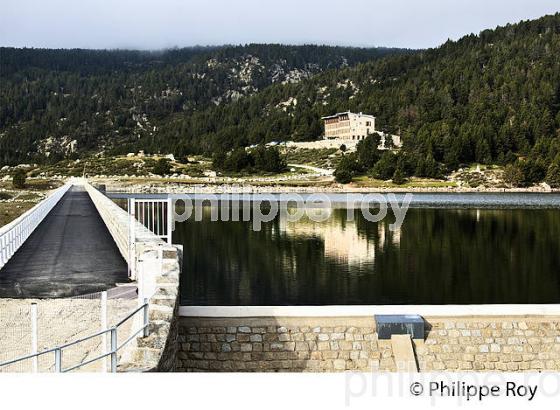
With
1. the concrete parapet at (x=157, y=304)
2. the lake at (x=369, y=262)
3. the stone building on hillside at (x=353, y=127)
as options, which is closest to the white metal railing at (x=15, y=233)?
the concrete parapet at (x=157, y=304)

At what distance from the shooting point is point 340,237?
37656 mm

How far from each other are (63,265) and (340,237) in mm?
21585

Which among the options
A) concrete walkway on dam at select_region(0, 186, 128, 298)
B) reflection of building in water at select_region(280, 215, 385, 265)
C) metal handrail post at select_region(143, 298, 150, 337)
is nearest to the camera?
metal handrail post at select_region(143, 298, 150, 337)

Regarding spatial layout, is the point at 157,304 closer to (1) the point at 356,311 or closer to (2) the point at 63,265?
(1) the point at 356,311

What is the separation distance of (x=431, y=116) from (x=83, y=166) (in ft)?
224

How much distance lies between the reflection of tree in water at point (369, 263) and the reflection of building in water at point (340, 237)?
0.17 feet

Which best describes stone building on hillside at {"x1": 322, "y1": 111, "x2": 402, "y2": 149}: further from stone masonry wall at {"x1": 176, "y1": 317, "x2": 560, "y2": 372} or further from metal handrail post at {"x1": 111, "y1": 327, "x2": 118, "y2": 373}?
metal handrail post at {"x1": 111, "y1": 327, "x2": 118, "y2": 373}

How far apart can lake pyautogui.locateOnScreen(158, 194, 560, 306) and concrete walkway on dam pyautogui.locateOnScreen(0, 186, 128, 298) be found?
3.14m

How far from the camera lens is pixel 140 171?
4619 inches

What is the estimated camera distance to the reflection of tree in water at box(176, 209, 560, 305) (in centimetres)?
2177

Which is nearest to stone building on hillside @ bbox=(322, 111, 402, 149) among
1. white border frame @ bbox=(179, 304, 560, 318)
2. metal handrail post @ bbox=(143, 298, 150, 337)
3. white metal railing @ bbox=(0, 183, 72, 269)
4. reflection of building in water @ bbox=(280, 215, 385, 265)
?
reflection of building in water @ bbox=(280, 215, 385, 265)

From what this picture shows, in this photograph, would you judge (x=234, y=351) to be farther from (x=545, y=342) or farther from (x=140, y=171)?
(x=140, y=171)
